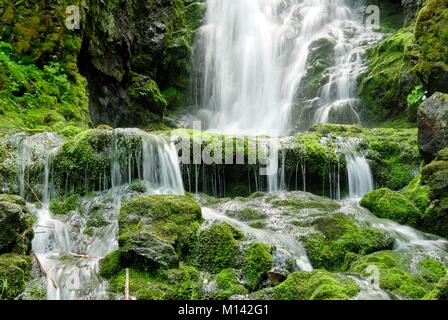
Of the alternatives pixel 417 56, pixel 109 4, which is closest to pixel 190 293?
pixel 417 56

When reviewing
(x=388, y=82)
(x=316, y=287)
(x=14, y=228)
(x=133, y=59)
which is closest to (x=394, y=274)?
(x=316, y=287)

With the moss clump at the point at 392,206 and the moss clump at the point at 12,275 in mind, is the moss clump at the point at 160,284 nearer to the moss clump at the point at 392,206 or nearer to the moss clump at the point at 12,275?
the moss clump at the point at 12,275

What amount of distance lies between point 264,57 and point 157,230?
1522 cm

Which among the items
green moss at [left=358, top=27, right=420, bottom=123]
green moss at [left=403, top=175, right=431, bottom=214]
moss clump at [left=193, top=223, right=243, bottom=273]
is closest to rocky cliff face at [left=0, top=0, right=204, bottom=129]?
moss clump at [left=193, top=223, right=243, bottom=273]

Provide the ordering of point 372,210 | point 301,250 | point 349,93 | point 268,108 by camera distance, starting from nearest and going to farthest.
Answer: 1. point 301,250
2. point 372,210
3. point 349,93
4. point 268,108

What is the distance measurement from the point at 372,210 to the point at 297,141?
107 inches

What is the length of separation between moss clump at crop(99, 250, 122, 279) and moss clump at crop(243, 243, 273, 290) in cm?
151

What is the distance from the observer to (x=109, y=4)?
46.9ft

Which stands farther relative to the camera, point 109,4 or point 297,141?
point 109,4

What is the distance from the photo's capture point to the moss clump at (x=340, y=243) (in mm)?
6461

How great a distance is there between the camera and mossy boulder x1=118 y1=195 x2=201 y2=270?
5.46 metres

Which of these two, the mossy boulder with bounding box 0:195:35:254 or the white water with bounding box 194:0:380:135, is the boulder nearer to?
the mossy boulder with bounding box 0:195:35:254

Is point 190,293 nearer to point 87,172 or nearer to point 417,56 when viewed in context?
point 87,172

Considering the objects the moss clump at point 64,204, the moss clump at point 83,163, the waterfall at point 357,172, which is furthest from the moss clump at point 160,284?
the waterfall at point 357,172
